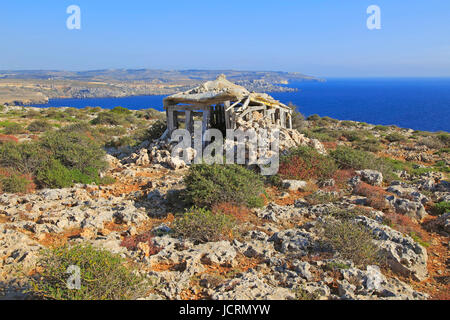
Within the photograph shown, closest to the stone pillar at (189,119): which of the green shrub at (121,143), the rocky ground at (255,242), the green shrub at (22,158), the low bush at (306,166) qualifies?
the green shrub at (121,143)

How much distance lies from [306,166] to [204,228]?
5812 millimetres

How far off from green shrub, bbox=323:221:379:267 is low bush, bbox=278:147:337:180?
4.55 metres

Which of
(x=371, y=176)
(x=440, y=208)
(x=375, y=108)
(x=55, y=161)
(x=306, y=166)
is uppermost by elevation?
(x=375, y=108)

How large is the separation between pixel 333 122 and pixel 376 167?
21162 millimetres

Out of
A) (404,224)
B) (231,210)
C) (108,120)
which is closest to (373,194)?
(404,224)

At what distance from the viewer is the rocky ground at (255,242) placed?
4.82 meters

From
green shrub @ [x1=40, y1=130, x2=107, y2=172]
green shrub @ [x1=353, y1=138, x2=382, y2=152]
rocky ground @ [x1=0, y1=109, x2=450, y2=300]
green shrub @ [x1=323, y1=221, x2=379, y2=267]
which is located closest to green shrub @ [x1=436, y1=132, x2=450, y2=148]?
green shrub @ [x1=353, y1=138, x2=382, y2=152]

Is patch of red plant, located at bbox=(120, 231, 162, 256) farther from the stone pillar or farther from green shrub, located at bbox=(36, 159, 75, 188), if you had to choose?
the stone pillar

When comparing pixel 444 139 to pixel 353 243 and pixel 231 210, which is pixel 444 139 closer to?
pixel 353 243

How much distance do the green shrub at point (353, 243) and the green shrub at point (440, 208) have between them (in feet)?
12.5

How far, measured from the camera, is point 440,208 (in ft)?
27.9

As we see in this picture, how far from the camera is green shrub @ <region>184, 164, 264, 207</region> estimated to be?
25.6 ft
